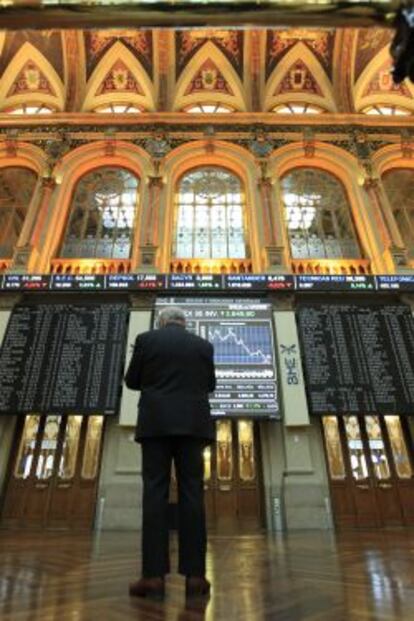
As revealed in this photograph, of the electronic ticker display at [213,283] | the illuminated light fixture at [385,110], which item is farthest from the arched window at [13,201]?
the illuminated light fixture at [385,110]

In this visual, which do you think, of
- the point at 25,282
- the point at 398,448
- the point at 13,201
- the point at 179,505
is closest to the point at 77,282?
the point at 25,282

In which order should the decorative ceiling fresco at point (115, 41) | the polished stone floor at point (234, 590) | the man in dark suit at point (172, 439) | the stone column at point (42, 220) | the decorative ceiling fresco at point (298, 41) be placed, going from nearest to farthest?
the polished stone floor at point (234, 590)
the man in dark suit at point (172, 439)
the stone column at point (42, 220)
the decorative ceiling fresco at point (115, 41)
the decorative ceiling fresco at point (298, 41)

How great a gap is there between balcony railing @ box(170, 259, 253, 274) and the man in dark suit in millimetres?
8315

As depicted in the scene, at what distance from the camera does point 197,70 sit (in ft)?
49.2

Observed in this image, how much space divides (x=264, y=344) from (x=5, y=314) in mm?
5791

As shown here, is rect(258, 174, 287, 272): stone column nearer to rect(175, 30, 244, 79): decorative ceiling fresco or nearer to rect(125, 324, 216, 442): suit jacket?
rect(175, 30, 244, 79): decorative ceiling fresco

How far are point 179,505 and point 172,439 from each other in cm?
34

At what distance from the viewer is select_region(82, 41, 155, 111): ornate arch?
14672 mm

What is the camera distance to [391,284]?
9.69m

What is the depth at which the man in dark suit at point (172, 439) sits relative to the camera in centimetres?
211

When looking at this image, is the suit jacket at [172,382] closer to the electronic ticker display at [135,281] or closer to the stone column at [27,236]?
the electronic ticker display at [135,281]

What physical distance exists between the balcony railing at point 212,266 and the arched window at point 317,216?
1.43 metres

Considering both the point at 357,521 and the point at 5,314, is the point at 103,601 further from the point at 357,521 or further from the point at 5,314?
the point at 5,314

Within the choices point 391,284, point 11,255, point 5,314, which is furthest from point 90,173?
point 391,284
